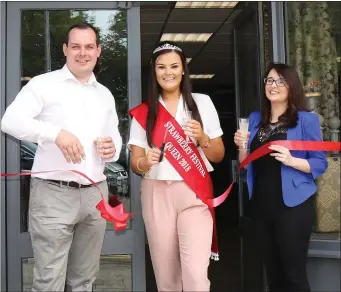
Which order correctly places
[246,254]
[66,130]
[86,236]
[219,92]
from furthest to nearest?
[219,92], [246,254], [86,236], [66,130]

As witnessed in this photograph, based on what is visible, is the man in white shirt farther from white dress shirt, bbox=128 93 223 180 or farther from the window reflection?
the window reflection

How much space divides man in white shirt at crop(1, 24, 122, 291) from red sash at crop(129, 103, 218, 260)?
287 millimetres

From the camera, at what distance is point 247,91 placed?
4.12 metres

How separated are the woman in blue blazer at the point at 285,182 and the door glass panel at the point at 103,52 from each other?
92 centimetres

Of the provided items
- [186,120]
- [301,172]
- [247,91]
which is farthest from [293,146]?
[247,91]

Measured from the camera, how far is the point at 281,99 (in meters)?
2.69

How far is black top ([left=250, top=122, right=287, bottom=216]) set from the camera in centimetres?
261

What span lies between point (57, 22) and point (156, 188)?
1.44m

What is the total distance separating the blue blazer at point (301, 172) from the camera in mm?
2559

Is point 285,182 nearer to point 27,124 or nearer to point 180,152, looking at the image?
point 180,152

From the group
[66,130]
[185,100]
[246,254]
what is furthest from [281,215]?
[246,254]

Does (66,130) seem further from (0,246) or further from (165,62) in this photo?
(0,246)

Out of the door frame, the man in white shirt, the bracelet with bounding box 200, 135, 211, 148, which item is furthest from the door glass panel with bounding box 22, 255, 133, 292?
the bracelet with bounding box 200, 135, 211, 148

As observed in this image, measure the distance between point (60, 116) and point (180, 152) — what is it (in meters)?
0.66
